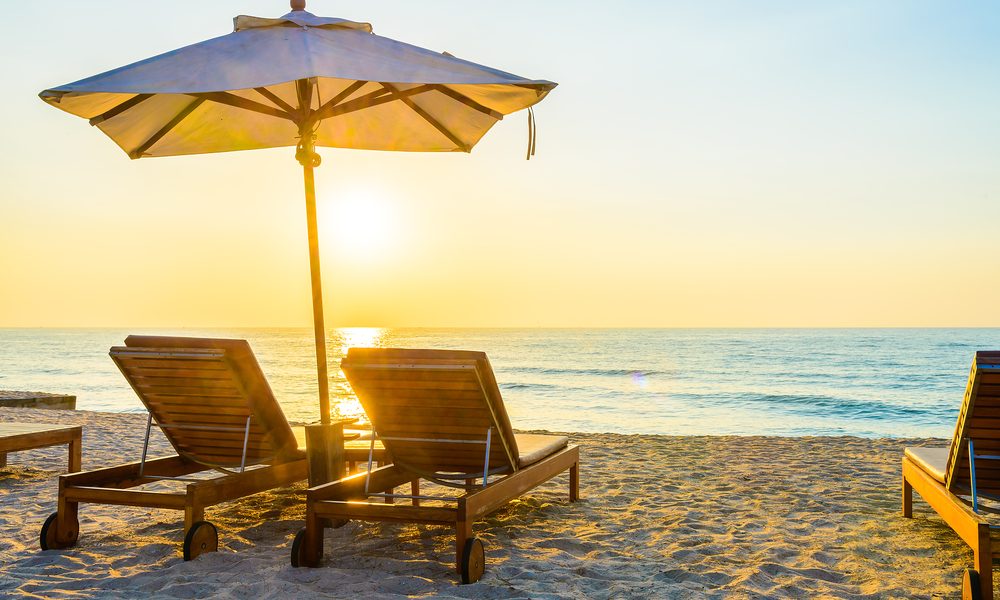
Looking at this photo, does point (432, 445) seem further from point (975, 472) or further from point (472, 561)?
point (975, 472)

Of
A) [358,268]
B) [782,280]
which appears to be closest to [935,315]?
[782,280]

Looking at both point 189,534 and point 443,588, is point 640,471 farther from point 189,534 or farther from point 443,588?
point 189,534

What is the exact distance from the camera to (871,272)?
167 ft

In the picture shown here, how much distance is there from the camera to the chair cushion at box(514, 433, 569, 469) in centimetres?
434

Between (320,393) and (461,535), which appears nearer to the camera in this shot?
(461,535)

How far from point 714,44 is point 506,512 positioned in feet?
30.8

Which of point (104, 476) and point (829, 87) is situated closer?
point (104, 476)

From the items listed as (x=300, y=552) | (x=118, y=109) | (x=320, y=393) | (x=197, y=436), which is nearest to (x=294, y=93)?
(x=118, y=109)

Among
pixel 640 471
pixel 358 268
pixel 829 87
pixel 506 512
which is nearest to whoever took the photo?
pixel 506 512

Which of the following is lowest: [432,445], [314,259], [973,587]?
[973,587]

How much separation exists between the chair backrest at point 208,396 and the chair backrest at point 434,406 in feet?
1.90

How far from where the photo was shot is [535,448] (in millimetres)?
4734

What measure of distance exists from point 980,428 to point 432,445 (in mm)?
2604

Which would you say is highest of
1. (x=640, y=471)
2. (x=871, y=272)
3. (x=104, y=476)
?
(x=871, y=272)
